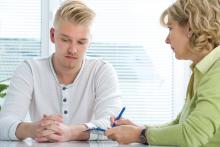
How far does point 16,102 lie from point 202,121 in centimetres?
97

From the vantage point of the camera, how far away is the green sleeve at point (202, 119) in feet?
4.63

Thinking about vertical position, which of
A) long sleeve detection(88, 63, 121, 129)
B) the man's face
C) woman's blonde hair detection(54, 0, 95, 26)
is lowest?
long sleeve detection(88, 63, 121, 129)

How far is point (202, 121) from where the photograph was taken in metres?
1.41

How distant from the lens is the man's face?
6.69ft

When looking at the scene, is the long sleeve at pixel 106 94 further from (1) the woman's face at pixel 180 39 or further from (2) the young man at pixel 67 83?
(1) the woman's face at pixel 180 39

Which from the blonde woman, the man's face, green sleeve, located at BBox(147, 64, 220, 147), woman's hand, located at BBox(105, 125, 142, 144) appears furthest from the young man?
green sleeve, located at BBox(147, 64, 220, 147)

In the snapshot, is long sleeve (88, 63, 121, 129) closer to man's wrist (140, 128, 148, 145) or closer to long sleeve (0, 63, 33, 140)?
long sleeve (0, 63, 33, 140)

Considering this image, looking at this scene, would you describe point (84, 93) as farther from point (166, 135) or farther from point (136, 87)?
point (136, 87)

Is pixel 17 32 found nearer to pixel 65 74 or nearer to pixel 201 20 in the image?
pixel 65 74

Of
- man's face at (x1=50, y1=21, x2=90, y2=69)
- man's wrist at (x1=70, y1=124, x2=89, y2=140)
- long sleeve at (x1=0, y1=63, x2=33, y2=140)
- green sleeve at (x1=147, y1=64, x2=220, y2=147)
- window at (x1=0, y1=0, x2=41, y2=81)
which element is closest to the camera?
green sleeve at (x1=147, y1=64, x2=220, y2=147)

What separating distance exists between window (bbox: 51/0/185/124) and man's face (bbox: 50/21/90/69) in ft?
5.19

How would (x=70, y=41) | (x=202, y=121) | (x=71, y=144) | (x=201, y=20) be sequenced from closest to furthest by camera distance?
(x=202, y=121) → (x=201, y=20) → (x=71, y=144) → (x=70, y=41)

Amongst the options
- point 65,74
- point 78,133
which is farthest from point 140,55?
point 78,133

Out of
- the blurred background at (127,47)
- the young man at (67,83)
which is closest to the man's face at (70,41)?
the young man at (67,83)
